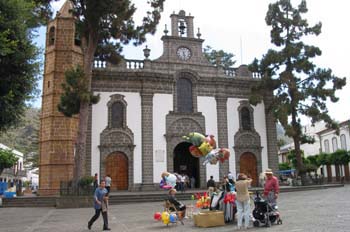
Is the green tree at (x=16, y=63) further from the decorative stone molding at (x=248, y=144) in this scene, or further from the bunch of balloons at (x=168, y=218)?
the decorative stone molding at (x=248, y=144)

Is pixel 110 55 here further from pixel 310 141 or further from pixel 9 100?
pixel 310 141

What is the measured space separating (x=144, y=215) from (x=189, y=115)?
13.4 m

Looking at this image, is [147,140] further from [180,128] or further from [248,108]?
[248,108]

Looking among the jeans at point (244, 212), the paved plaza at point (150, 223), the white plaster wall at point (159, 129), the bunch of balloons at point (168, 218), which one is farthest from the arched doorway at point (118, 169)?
the jeans at point (244, 212)

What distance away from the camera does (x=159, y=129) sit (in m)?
25.8

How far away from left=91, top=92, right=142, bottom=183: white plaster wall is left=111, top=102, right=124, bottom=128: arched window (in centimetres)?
40

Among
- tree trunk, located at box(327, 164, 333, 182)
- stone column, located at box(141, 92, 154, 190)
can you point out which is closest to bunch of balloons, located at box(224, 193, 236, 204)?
stone column, located at box(141, 92, 154, 190)

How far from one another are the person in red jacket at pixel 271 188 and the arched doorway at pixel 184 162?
55.0ft

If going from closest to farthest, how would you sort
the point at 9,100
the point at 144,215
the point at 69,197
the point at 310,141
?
the point at 9,100
the point at 144,215
the point at 69,197
the point at 310,141

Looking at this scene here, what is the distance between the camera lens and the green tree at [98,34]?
18.6 meters

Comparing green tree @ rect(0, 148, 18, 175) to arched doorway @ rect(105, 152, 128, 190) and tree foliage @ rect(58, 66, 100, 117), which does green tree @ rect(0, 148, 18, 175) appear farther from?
tree foliage @ rect(58, 66, 100, 117)

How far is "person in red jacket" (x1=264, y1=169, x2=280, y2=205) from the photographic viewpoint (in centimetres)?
1048

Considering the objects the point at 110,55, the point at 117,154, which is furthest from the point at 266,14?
the point at 117,154

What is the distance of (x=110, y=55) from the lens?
21.7 m
